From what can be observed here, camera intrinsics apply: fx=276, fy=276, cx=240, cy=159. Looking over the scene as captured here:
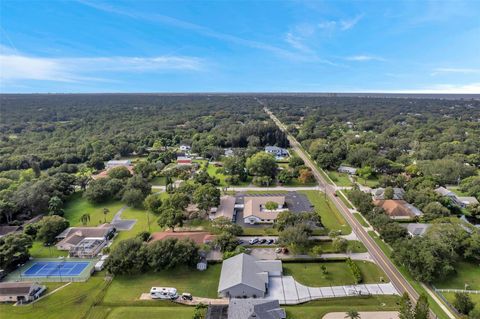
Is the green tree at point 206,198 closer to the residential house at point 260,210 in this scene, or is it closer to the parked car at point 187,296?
the residential house at point 260,210

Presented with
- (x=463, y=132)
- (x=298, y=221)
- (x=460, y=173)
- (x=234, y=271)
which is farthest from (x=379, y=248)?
(x=463, y=132)

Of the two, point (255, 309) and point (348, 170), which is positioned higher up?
point (348, 170)

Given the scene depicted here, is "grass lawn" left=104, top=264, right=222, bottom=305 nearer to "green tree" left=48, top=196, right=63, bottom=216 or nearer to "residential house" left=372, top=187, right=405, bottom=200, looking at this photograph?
"green tree" left=48, top=196, right=63, bottom=216

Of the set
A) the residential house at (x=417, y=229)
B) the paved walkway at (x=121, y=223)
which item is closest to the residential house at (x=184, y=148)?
the paved walkway at (x=121, y=223)

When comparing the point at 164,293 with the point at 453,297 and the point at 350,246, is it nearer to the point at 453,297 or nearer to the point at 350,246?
the point at 350,246

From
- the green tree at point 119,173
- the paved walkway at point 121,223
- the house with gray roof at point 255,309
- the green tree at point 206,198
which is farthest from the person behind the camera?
the green tree at point 119,173

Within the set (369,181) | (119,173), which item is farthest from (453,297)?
(119,173)

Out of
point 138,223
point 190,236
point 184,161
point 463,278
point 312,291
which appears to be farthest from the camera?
point 184,161
